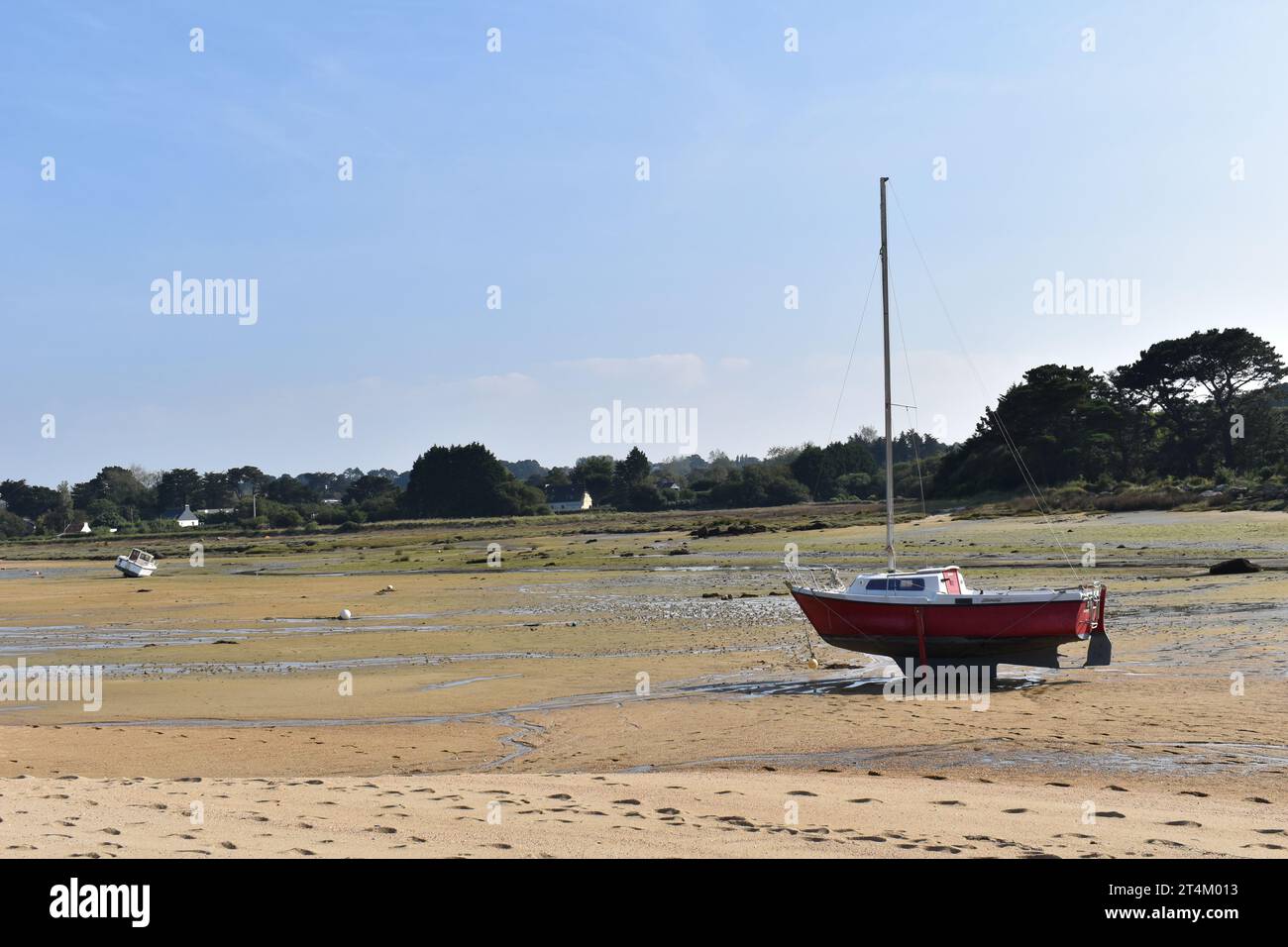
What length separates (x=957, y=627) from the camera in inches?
810

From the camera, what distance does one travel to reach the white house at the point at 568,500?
15375 cm

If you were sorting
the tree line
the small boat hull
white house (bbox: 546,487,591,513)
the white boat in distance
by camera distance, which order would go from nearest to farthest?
the small boat hull
the white boat in distance
the tree line
white house (bbox: 546,487,591,513)

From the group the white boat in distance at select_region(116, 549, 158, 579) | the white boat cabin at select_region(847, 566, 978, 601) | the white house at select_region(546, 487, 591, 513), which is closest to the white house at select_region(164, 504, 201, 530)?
the white house at select_region(546, 487, 591, 513)

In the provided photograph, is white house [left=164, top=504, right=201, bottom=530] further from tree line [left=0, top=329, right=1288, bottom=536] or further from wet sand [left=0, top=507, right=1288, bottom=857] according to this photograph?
wet sand [left=0, top=507, right=1288, bottom=857]

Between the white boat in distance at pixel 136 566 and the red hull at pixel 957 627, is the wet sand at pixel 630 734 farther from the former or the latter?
the white boat in distance at pixel 136 566

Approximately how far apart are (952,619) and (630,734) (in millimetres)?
7469

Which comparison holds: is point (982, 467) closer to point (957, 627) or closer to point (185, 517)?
point (957, 627)

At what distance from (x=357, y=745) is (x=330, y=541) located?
84.5 metres

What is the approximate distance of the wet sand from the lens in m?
9.25

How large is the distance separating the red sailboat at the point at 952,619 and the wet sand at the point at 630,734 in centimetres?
66

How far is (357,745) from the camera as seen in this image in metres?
15.6

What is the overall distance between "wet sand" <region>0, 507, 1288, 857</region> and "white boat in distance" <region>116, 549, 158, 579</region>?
21797 millimetres
